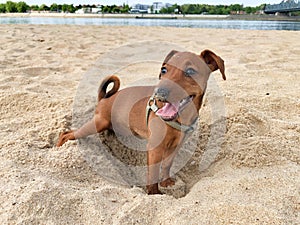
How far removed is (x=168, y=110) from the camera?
69.4 inches

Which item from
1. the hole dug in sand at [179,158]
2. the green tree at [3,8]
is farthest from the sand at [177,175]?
the green tree at [3,8]

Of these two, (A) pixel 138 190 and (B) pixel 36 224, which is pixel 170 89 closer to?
(A) pixel 138 190

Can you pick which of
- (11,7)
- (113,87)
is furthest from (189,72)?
(11,7)

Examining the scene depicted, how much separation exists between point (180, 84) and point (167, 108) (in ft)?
0.48

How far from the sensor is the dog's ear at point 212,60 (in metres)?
1.98

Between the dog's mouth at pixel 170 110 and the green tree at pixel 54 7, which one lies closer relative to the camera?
the dog's mouth at pixel 170 110

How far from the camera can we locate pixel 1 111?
2717 millimetres

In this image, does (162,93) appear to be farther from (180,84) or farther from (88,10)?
(88,10)

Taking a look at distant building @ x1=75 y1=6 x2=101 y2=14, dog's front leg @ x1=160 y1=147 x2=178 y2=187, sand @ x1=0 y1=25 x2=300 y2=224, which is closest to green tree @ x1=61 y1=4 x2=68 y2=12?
distant building @ x1=75 y1=6 x2=101 y2=14

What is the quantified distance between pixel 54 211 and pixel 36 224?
99 mm

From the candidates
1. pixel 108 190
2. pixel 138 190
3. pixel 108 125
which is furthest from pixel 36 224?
pixel 108 125

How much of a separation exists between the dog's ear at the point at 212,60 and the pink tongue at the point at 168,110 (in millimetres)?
426

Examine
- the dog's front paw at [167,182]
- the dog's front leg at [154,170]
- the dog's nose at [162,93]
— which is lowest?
the dog's front paw at [167,182]

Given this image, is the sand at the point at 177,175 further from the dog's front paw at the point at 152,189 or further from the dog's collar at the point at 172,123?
the dog's collar at the point at 172,123
